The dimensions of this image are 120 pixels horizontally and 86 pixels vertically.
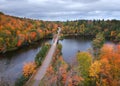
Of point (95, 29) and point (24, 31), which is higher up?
point (24, 31)

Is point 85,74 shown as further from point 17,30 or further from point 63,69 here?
point 17,30

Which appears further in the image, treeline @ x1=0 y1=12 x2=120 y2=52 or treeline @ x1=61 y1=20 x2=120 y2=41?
treeline @ x1=61 y1=20 x2=120 y2=41

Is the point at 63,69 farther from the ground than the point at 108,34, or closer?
farther from the ground

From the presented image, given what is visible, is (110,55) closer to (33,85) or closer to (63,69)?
(63,69)

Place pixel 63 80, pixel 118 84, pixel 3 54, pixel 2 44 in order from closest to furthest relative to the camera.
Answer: pixel 118 84 < pixel 63 80 < pixel 3 54 < pixel 2 44

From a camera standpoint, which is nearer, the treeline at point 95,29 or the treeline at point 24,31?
the treeline at point 24,31

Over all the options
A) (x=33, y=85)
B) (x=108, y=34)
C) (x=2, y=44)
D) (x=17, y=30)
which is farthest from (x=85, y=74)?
(x=108, y=34)

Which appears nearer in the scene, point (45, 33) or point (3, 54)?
point (3, 54)

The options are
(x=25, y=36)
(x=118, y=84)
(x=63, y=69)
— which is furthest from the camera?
(x=25, y=36)

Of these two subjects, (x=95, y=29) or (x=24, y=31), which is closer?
(x=24, y=31)
